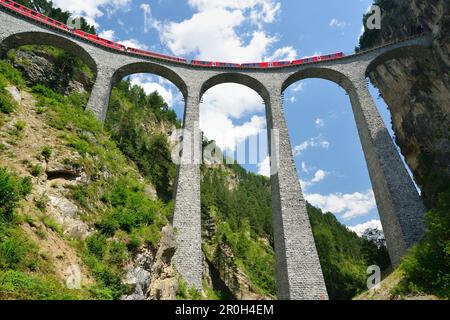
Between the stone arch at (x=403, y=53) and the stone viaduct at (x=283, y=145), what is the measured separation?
0.07 m

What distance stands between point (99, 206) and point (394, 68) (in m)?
26.5

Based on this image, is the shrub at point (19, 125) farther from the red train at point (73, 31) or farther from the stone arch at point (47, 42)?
the red train at point (73, 31)

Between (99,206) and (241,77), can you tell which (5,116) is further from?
(241,77)

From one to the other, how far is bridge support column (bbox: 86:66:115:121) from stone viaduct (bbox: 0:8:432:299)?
6 centimetres

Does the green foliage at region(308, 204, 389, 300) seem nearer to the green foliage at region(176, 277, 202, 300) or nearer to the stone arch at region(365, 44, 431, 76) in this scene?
the stone arch at region(365, 44, 431, 76)

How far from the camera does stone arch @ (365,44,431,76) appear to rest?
24.3m

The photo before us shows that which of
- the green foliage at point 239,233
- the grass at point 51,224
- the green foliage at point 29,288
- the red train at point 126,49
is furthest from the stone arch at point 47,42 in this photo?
the green foliage at point 29,288

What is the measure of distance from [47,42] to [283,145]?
58.5 ft

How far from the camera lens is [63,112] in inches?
612

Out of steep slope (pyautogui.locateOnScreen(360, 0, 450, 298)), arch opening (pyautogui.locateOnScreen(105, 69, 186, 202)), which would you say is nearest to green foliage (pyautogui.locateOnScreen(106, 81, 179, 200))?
arch opening (pyautogui.locateOnScreen(105, 69, 186, 202))

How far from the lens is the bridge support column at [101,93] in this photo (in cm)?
2073

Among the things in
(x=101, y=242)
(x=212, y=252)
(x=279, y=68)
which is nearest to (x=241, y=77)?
(x=279, y=68)

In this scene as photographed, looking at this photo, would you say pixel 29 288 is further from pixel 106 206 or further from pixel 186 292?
pixel 186 292

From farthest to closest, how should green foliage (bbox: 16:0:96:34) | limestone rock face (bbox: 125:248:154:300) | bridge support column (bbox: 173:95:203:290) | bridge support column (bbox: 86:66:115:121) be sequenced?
green foliage (bbox: 16:0:96:34)
bridge support column (bbox: 86:66:115:121)
bridge support column (bbox: 173:95:203:290)
limestone rock face (bbox: 125:248:154:300)
